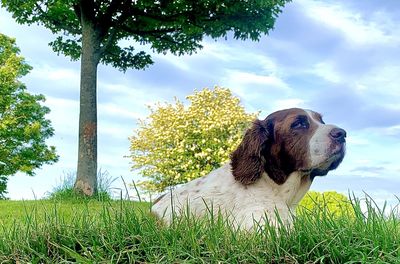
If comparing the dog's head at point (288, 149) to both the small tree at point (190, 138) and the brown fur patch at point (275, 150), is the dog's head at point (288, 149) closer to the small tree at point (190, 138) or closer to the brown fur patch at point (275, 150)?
the brown fur patch at point (275, 150)

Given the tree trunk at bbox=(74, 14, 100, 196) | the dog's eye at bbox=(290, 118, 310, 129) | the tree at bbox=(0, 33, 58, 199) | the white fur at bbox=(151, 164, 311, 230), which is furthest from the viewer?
the tree at bbox=(0, 33, 58, 199)

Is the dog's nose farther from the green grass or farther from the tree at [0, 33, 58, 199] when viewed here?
the tree at [0, 33, 58, 199]

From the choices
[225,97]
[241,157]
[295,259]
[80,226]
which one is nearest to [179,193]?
[241,157]

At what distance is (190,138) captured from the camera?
20719mm

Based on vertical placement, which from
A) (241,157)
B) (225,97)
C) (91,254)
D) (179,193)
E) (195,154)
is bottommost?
(91,254)

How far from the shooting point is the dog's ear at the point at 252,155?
4004 mm

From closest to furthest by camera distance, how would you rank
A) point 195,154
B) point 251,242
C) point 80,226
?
point 251,242 < point 80,226 < point 195,154

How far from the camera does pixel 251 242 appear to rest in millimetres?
2971

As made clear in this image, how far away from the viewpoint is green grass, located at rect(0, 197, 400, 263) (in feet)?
9.25

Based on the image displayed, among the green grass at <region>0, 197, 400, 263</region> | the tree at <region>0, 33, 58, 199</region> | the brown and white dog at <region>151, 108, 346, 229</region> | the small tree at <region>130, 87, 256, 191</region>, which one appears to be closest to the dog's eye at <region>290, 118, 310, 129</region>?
the brown and white dog at <region>151, 108, 346, 229</region>

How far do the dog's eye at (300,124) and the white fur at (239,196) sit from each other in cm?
35

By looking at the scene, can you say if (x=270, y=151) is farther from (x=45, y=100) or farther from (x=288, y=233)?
(x=45, y=100)

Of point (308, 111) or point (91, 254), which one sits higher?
point (308, 111)

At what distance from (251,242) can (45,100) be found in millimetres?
29581
